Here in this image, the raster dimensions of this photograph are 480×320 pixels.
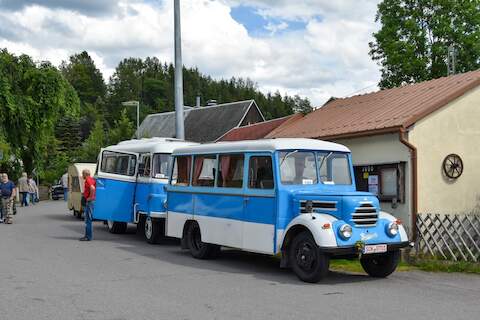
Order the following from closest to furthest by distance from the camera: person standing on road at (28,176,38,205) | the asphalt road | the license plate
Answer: the asphalt road
the license plate
person standing on road at (28,176,38,205)

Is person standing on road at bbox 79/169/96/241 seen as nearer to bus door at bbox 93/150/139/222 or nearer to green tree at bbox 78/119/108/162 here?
bus door at bbox 93/150/139/222

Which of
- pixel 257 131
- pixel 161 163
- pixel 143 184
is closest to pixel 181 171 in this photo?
pixel 161 163

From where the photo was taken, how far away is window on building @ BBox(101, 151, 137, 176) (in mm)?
17672

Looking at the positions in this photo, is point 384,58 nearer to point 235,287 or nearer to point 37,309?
point 235,287

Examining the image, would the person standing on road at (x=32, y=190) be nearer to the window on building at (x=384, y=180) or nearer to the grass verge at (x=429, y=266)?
the window on building at (x=384, y=180)

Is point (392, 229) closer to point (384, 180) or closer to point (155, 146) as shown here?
point (384, 180)

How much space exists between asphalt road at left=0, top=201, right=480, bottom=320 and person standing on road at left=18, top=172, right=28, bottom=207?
60.5 feet

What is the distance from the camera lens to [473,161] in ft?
52.3

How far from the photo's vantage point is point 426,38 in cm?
3884

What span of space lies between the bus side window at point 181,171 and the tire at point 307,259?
400 cm

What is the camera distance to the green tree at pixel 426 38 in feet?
124

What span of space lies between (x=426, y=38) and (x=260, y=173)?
1180 inches

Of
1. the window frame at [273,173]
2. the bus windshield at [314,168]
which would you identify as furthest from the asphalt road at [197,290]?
the bus windshield at [314,168]

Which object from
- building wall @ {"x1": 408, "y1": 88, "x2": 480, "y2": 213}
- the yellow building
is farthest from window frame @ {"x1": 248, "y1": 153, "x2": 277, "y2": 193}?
building wall @ {"x1": 408, "y1": 88, "x2": 480, "y2": 213}
